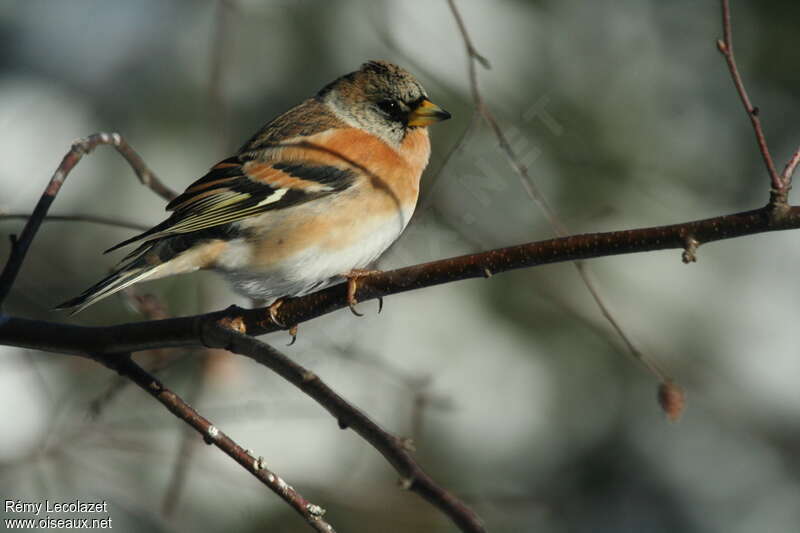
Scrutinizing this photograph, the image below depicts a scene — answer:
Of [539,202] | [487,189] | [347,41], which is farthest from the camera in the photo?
[347,41]

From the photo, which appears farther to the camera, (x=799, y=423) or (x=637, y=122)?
(x=637, y=122)

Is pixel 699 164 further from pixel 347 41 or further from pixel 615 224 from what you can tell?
pixel 347 41

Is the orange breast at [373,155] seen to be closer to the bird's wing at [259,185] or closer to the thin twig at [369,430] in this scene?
the bird's wing at [259,185]

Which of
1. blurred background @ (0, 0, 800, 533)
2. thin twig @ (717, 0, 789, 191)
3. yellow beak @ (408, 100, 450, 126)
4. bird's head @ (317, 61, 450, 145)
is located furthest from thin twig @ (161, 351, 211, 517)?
thin twig @ (717, 0, 789, 191)

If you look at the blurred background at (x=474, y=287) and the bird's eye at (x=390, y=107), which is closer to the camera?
the bird's eye at (x=390, y=107)

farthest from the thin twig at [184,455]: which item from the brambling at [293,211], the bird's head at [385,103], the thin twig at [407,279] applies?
the bird's head at [385,103]

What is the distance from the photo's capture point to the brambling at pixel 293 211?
3.07 meters

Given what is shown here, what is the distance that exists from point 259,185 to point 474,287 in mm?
2057

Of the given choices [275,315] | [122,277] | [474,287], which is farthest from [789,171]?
[474,287]

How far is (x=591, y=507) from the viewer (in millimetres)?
4785

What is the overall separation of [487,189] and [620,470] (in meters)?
1.76

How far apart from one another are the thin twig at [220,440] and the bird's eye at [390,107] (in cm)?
176

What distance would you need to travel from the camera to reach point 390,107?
12.2ft

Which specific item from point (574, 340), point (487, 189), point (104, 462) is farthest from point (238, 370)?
point (574, 340)
